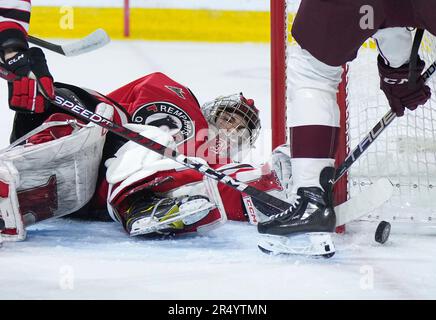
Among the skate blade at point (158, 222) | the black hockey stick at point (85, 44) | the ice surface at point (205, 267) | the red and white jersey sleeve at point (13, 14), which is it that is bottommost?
the ice surface at point (205, 267)

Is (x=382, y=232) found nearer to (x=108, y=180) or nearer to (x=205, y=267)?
(x=205, y=267)

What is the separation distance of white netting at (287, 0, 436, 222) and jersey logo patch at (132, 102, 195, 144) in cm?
35

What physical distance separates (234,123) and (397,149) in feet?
1.55

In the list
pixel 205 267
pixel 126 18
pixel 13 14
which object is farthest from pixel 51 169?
pixel 126 18

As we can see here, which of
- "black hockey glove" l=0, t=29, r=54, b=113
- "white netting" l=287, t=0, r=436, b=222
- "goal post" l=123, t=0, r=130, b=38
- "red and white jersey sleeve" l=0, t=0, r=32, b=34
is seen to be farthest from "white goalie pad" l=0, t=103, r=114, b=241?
"goal post" l=123, t=0, r=130, b=38

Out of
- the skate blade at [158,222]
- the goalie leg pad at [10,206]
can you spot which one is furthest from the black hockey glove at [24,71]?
the skate blade at [158,222]

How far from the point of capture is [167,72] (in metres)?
4.37

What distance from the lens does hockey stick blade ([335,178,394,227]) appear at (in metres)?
1.98

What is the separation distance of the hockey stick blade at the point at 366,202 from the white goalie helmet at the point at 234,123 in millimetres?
578

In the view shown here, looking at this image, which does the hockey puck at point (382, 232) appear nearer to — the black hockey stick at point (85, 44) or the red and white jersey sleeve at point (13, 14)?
the black hockey stick at point (85, 44)

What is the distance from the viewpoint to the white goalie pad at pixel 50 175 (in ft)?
7.11

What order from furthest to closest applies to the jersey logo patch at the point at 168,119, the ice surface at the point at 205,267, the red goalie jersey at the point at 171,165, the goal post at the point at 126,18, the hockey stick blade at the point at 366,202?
the goal post at the point at 126,18 < the jersey logo patch at the point at 168,119 < the red goalie jersey at the point at 171,165 < the hockey stick blade at the point at 366,202 < the ice surface at the point at 205,267

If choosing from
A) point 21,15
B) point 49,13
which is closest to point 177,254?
point 21,15
